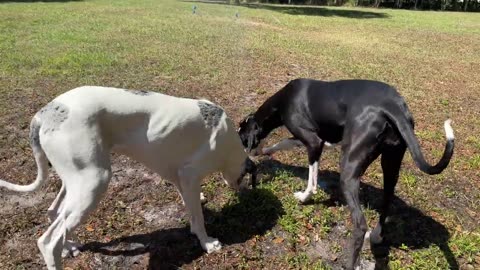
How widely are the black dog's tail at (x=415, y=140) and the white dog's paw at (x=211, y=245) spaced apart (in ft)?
5.97

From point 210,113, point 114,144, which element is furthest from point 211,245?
point 114,144

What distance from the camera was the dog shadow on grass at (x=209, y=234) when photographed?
3961mm

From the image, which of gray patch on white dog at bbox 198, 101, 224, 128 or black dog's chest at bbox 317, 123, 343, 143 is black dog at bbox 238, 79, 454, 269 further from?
gray patch on white dog at bbox 198, 101, 224, 128

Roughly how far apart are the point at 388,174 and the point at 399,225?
2.36ft

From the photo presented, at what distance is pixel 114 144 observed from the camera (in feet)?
11.5

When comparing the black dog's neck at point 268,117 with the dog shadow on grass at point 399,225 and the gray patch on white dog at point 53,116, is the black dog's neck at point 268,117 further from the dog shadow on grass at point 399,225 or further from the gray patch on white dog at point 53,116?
the gray patch on white dog at point 53,116

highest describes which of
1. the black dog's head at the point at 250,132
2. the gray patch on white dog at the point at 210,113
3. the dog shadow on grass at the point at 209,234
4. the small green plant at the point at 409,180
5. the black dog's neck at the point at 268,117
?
the gray patch on white dog at the point at 210,113

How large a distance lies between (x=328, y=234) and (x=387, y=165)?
881 millimetres

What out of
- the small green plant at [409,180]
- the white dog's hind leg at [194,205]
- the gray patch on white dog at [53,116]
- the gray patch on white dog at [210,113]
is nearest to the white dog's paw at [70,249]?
the white dog's hind leg at [194,205]

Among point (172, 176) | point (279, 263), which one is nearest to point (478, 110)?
point (279, 263)

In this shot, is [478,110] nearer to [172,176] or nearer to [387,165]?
[387,165]

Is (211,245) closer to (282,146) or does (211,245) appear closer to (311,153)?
(311,153)

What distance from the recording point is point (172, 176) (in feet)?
12.9

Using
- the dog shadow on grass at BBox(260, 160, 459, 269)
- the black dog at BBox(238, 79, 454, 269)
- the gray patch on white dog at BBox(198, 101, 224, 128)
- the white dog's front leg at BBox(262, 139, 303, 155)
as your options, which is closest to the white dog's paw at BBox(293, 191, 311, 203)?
the black dog at BBox(238, 79, 454, 269)
